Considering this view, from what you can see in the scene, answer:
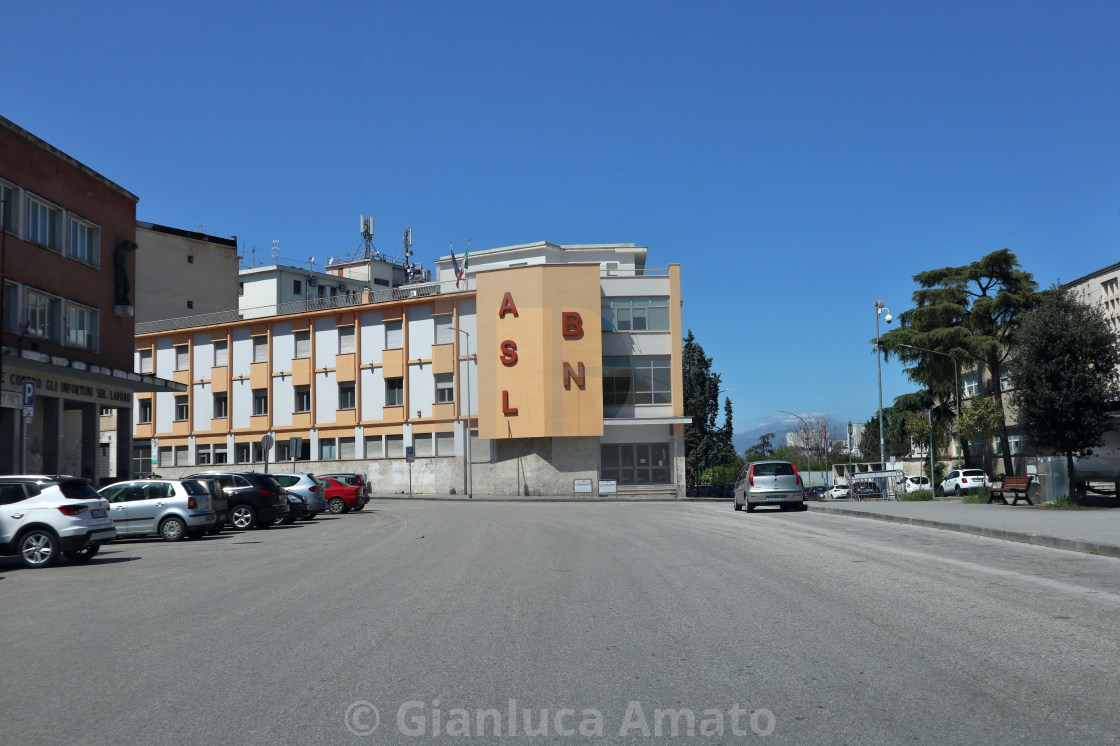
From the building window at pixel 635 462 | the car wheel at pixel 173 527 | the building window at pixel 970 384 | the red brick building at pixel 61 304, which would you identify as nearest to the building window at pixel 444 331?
the building window at pixel 635 462

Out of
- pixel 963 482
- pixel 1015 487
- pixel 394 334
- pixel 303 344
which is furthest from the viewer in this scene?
pixel 303 344

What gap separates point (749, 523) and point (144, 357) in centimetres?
5710

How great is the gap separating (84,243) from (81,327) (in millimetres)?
3014

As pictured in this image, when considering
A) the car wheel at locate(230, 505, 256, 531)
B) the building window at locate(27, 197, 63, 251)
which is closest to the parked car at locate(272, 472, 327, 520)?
the car wheel at locate(230, 505, 256, 531)

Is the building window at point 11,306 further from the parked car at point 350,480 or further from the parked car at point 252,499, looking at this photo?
the parked car at point 350,480

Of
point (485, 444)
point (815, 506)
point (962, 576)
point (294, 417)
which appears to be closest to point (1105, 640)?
point (962, 576)

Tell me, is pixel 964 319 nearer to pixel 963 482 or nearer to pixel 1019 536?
pixel 963 482

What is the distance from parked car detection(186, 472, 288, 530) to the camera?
89.4 ft

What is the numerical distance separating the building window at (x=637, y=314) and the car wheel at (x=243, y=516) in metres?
33.7

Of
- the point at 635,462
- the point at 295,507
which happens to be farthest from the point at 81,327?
the point at 635,462

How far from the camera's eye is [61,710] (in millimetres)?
6223

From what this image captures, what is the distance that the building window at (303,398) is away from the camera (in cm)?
6400

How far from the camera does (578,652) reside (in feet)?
25.1

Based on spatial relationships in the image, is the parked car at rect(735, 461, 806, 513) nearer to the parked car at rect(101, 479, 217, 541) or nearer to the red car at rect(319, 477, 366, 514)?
the red car at rect(319, 477, 366, 514)
